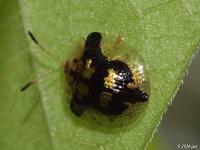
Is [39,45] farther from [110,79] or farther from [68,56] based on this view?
[110,79]

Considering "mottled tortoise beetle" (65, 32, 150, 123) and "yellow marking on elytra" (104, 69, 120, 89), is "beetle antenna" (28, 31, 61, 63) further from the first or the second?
"yellow marking on elytra" (104, 69, 120, 89)

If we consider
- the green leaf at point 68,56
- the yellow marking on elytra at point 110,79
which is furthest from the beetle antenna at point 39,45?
the yellow marking on elytra at point 110,79

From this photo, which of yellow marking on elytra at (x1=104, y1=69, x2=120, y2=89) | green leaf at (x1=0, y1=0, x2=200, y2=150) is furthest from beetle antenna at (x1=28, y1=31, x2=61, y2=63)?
yellow marking on elytra at (x1=104, y1=69, x2=120, y2=89)

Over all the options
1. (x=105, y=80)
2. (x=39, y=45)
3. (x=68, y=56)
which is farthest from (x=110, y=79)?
(x=39, y=45)

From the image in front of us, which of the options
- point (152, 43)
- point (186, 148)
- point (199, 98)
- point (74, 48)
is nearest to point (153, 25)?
point (152, 43)

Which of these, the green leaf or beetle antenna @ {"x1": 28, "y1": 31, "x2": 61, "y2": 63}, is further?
beetle antenna @ {"x1": 28, "y1": 31, "x2": 61, "y2": 63}

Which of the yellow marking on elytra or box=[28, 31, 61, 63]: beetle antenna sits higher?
box=[28, 31, 61, 63]: beetle antenna
